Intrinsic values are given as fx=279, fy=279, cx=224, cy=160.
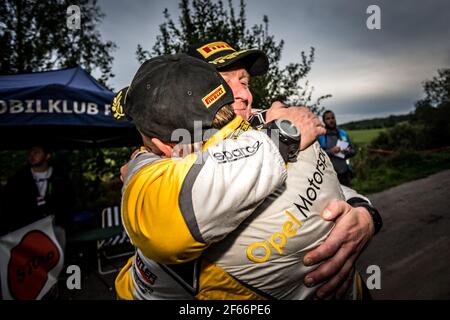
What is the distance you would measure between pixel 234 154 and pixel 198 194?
18cm

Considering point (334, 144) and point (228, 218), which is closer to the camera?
point (228, 218)

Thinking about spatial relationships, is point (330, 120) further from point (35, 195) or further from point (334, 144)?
point (35, 195)

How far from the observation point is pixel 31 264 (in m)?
3.59

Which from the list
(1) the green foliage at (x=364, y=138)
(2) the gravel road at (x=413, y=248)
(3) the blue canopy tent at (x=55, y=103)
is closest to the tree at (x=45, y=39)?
(3) the blue canopy tent at (x=55, y=103)

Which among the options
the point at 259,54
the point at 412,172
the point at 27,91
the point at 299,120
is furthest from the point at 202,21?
the point at 412,172

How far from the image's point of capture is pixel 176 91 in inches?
41.1

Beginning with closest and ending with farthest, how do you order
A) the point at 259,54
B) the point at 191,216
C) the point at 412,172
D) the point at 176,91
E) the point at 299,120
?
the point at 191,216
the point at 176,91
the point at 299,120
the point at 259,54
the point at 412,172

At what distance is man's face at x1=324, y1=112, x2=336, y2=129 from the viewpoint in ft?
23.0

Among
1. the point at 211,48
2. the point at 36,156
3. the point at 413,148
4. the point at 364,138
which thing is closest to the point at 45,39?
the point at 36,156

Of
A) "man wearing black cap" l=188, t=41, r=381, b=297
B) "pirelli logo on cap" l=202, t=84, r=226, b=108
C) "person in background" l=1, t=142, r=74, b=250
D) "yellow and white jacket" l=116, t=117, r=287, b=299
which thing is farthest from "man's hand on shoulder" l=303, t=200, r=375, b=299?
"person in background" l=1, t=142, r=74, b=250

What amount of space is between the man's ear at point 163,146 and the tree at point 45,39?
1202 centimetres

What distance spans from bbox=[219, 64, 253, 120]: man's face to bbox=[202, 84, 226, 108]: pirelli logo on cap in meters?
0.41
